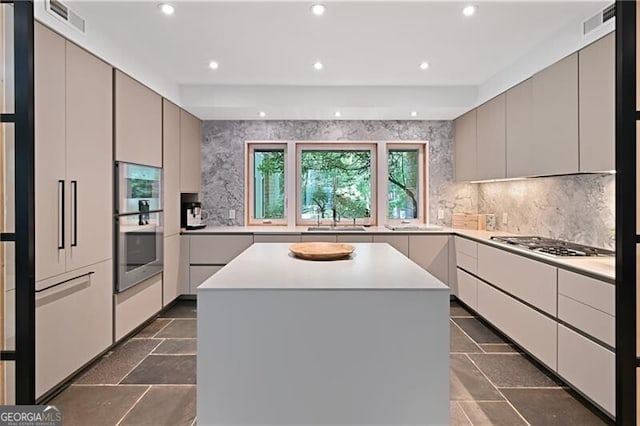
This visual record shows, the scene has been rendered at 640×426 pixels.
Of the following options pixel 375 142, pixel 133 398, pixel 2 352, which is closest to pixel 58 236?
pixel 2 352

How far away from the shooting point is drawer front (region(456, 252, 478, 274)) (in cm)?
404

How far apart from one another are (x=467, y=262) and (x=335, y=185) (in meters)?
2.04

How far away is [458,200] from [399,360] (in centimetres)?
396

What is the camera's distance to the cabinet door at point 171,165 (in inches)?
161

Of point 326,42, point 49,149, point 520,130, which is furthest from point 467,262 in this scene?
point 49,149

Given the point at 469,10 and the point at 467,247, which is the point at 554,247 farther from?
the point at 469,10

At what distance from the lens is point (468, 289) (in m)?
4.23

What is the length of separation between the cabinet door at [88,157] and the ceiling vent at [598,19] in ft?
11.6

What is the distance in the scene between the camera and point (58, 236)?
246cm

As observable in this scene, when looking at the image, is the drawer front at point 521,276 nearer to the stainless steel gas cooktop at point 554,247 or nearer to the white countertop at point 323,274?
the stainless steel gas cooktop at point 554,247

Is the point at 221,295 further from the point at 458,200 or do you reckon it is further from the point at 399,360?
the point at 458,200

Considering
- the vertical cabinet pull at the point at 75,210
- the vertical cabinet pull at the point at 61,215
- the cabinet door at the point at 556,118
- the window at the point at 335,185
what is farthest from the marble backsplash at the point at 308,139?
the vertical cabinet pull at the point at 61,215

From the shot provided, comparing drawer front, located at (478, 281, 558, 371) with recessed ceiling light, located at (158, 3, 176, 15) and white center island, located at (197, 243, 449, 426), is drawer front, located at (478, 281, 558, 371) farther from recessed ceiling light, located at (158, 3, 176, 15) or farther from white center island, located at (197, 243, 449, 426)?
recessed ceiling light, located at (158, 3, 176, 15)

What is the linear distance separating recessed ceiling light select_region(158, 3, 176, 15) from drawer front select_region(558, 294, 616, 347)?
10.6ft
